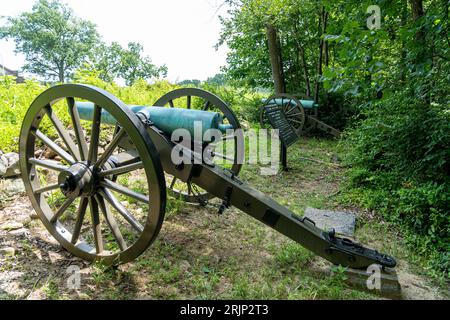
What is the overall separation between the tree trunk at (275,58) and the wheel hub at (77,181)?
309 inches

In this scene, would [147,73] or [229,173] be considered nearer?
[229,173]

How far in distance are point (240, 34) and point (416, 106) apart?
8.01m

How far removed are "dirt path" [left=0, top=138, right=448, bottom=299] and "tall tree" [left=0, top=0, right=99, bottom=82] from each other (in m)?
39.1

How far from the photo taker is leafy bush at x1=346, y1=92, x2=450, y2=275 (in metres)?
2.81

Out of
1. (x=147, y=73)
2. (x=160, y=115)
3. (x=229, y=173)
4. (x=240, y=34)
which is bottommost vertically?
(x=229, y=173)

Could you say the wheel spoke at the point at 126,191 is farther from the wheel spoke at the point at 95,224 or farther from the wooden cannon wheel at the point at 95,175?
the wheel spoke at the point at 95,224

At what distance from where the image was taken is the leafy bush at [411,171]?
2807 mm

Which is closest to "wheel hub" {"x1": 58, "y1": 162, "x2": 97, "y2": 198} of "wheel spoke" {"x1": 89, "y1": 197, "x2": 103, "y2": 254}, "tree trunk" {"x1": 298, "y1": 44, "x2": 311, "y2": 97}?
"wheel spoke" {"x1": 89, "y1": 197, "x2": 103, "y2": 254}

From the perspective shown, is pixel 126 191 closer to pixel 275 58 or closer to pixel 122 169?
pixel 122 169

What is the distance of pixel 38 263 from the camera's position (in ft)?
7.72

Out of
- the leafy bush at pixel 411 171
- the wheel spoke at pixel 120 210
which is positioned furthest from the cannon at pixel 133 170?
the leafy bush at pixel 411 171

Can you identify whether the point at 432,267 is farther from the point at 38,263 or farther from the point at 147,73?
the point at 147,73

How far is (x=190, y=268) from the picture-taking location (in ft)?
7.93
